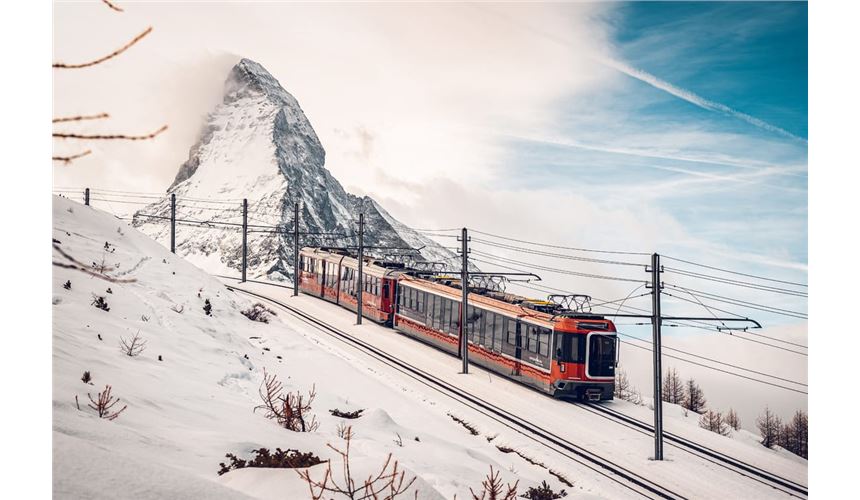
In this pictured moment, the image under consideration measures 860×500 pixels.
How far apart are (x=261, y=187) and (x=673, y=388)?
85.6ft

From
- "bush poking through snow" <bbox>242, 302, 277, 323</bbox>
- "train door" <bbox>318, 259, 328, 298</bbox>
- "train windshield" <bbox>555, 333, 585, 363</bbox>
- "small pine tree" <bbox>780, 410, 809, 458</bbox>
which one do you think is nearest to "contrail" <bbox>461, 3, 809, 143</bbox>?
"small pine tree" <bbox>780, 410, 809, 458</bbox>

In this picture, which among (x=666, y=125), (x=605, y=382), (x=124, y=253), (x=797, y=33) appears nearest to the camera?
(x=797, y=33)

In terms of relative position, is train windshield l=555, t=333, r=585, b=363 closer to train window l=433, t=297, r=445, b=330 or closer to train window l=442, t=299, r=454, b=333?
train window l=442, t=299, r=454, b=333

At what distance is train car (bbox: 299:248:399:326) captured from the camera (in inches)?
1146

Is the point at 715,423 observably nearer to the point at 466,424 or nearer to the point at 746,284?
the point at 466,424

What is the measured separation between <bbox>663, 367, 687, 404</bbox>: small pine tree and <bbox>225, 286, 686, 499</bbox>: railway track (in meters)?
15.4

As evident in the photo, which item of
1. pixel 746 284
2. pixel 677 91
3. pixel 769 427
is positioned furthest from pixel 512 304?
pixel 677 91

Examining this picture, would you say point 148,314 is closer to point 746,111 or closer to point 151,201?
point 151,201

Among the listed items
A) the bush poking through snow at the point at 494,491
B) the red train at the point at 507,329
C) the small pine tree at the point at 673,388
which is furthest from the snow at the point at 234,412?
the small pine tree at the point at 673,388

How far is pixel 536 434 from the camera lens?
14.5 m
